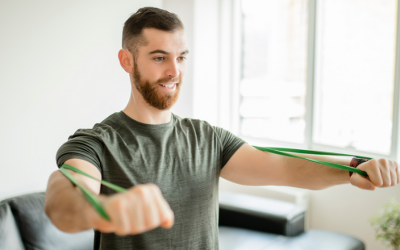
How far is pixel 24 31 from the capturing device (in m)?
2.16

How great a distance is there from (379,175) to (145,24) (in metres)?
0.92

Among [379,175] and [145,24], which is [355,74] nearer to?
[379,175]

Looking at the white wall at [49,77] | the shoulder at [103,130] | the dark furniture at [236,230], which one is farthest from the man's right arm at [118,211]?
the white wall at [49,77]

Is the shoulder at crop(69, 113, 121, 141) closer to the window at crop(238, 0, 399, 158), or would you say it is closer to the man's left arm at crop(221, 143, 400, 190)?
the man's left arm at crop(221, 143, 400, 190)

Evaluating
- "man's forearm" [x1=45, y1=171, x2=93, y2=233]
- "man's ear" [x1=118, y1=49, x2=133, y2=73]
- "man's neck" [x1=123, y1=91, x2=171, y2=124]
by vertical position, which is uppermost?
"man's ear" [x1=118, y1=49, x2=133, y2=73]

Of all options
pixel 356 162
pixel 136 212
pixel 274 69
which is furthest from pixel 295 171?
pixel 274 69

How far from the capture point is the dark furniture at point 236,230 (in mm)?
1947

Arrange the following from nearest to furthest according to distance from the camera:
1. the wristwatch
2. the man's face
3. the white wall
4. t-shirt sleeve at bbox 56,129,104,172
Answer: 1. t-shirt sleeve at bbox 56,129,104,172
2. the wristwatch
3. the man's face
4. the white wall

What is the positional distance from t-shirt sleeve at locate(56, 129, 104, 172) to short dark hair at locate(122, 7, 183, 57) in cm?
36

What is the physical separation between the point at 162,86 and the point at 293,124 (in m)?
2.62

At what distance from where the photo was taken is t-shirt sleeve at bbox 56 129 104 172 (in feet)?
3.22

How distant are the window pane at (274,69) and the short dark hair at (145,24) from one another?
2453 mm

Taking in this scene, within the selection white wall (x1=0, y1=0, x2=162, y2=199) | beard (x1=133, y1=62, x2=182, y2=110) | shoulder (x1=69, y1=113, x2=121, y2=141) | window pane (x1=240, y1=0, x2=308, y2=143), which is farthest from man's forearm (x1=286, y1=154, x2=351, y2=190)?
window pane (x1=240, y1=0, x2=308, y2=143)

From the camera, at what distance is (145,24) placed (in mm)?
1240
